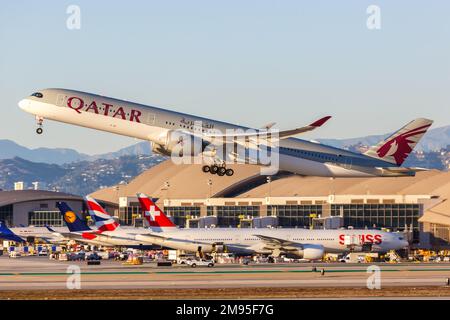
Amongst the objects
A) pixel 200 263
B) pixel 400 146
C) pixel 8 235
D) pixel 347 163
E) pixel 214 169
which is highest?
pixel 400 146

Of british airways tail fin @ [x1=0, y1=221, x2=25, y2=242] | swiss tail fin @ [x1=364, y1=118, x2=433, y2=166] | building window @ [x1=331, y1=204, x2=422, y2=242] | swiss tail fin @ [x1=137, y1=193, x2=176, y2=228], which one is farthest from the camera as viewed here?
building window @ [x1=331, y1=204, x2=422, y2=242]

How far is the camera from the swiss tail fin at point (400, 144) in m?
117

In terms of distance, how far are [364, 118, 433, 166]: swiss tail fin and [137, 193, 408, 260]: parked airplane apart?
16848mm

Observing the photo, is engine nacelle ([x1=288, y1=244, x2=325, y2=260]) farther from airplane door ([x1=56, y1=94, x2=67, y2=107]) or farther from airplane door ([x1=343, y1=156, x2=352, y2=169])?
airplane door ([x1=56, y1=94, x2=67, y2=107])

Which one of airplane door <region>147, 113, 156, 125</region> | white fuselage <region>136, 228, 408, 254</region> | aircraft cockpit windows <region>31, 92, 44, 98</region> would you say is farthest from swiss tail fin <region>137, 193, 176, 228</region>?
aircraft cockpit windows <region>31, 92, 44, 98</region>

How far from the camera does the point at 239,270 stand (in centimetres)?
11038

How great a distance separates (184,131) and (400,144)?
3114 cm

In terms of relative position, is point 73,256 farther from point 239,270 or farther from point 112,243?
point 239,270

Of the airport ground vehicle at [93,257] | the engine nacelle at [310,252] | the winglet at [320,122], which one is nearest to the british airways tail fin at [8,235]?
the airport ground vehicle at [93,257]

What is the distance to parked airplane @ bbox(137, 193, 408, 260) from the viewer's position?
131 meters

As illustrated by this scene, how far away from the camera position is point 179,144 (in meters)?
98.6

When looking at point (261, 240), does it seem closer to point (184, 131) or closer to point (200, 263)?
point (200, 263)

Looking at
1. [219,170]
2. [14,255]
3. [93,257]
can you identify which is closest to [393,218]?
[93,257]
